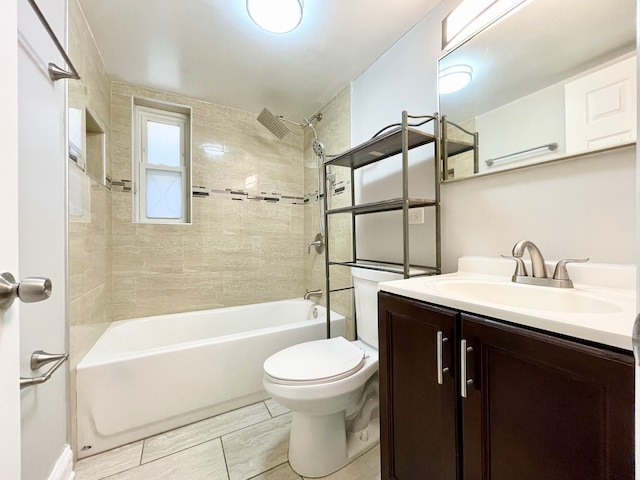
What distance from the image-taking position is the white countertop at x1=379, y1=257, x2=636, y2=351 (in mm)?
492

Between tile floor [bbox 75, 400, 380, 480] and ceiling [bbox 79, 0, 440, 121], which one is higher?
ceiling [bbox 79, 0, 440, 121]

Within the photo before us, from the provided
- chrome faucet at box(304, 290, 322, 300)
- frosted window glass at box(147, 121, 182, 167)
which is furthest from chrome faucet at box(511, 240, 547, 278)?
frosted window glass at box(147, 121, 182, 167)

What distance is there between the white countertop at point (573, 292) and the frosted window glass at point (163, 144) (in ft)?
7.16

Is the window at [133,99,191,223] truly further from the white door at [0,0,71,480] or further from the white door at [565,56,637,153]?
the white door at [565,56,637,153]

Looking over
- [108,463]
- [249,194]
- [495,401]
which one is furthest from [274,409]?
[249,194]

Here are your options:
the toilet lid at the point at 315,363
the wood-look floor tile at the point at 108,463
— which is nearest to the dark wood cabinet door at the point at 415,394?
the toilet lid at the point at 315,363

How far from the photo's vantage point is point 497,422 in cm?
62

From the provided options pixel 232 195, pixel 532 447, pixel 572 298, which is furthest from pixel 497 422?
pixel 232 195

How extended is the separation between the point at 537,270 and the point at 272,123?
6.75 feet

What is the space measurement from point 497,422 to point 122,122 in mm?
2699

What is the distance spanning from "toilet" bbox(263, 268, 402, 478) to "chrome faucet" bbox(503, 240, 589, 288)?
1.75 feet

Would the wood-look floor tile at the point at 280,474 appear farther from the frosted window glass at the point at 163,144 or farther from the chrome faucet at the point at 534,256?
the frosted window glass at the point at 163,144

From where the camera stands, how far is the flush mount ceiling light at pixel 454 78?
122 centimetres

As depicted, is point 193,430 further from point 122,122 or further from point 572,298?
point 122,122
